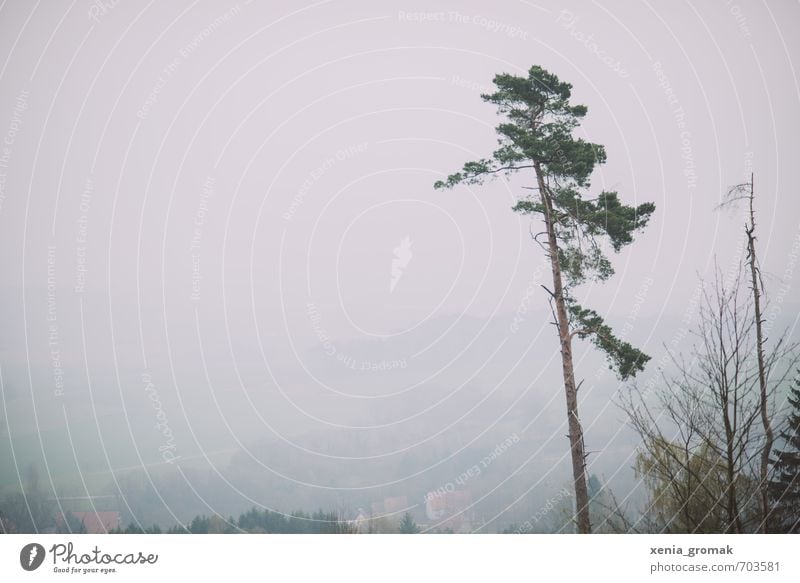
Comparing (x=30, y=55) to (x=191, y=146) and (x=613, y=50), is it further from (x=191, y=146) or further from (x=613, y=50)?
(x=613, y=50)

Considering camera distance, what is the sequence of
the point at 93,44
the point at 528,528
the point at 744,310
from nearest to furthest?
the point at 744,310 < the point at 528,528 < the point at 93,44

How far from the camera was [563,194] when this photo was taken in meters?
9.50

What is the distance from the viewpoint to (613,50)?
11.8 m

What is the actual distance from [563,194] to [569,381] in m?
2.69

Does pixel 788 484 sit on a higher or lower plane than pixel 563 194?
lower

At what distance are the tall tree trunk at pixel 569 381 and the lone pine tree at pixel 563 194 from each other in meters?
0.02

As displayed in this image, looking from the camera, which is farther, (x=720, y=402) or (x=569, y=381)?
(x=569, y=381)

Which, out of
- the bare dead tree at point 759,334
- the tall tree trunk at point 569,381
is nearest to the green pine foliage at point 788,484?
the bare dead tree at point 759,334

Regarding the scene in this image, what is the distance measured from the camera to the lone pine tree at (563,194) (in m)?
9.20

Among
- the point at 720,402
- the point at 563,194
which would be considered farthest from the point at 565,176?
the point at 720,402

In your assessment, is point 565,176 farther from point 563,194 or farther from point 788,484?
point 788,484

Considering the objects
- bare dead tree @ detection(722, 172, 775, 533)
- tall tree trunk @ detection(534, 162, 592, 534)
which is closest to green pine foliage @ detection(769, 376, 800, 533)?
bare dead tree @ detection(722, 172, 775, 533)
